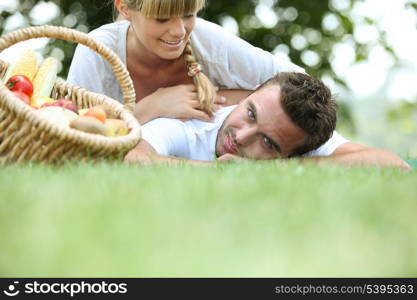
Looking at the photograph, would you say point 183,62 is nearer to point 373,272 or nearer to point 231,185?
point 231,185

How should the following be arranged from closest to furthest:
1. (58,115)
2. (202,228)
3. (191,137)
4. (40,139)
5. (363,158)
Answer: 1. (202,228)
2. (40,139)
3. (58,115)
4. (363,158)
5. (191,137)

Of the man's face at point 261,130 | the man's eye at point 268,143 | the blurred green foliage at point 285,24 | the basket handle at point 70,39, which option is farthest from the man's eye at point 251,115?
the blurred green foliage at point 285,24

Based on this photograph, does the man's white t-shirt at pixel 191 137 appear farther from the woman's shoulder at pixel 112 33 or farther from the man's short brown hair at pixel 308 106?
the woman's shoulder at pixel 112 33

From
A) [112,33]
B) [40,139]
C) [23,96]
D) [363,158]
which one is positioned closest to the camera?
[40,139]

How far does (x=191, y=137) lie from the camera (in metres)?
3.67

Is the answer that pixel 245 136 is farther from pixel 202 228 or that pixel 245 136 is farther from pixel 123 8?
pixel 202 228

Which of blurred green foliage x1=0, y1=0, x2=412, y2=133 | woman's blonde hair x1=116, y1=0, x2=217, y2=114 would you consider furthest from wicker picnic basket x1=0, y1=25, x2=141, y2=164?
blurred green foliage x1=0, y1=0, x2=412, y2=133

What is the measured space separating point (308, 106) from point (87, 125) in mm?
1413

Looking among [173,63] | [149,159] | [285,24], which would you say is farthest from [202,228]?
[285,24]

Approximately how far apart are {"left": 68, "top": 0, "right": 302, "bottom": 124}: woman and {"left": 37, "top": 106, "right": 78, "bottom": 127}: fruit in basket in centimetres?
100

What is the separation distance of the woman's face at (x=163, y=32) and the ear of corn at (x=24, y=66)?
66 cm

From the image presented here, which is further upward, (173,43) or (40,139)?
(40,139)

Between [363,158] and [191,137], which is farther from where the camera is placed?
[191,137]

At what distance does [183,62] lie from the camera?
409 cm
